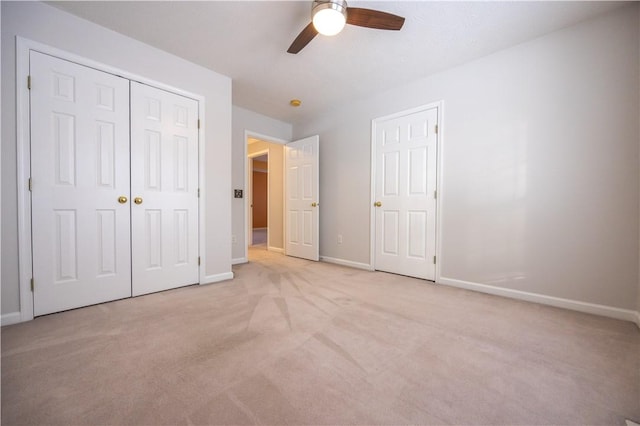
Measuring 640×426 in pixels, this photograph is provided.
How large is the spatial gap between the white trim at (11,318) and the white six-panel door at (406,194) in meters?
3.49

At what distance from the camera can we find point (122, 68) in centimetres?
238

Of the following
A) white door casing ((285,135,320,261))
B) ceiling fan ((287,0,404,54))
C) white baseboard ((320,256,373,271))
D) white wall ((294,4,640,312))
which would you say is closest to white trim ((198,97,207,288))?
ceiling fan ((287,0,404,54))

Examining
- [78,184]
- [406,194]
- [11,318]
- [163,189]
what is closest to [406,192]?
[406,194]

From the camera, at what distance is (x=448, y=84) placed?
2930mm

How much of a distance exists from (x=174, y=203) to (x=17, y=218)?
1.09 metres

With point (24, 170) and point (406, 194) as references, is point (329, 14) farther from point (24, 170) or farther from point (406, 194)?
point (24, 170)

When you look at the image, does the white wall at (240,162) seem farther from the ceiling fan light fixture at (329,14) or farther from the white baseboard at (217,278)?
the ceiling fan light fixture at (329,14)

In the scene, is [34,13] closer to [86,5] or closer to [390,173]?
[86,5]

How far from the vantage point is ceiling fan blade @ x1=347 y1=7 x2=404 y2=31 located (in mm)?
1800

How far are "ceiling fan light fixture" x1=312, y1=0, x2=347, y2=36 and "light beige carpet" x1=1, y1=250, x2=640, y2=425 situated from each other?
217 centimetres

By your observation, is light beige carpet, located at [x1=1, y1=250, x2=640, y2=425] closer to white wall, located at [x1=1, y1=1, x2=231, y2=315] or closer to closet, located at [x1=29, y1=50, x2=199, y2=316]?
closet, located at [x1=29, y1=50, x2=199, y2=316]

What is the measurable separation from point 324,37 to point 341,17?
2.17ft

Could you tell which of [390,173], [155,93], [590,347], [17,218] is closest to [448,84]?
[390,173]

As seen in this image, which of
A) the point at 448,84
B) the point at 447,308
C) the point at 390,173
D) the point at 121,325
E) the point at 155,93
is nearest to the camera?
the point at 121,325
